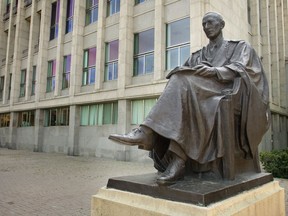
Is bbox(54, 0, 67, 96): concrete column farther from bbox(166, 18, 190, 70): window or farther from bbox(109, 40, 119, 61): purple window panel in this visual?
bbox(166, 18, 190, 70): window

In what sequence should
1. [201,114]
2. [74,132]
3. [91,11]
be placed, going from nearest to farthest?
[201,114]
[74,132]
[91,11]

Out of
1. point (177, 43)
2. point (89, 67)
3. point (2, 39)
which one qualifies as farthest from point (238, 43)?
point (2, 39)

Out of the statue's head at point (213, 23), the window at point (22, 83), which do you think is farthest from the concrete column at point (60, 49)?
the statue's head at point (213, 23)

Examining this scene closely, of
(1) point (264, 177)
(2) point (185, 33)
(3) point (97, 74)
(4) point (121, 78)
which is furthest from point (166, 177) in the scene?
(3) point (97, 74)

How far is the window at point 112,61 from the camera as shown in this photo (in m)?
17.0

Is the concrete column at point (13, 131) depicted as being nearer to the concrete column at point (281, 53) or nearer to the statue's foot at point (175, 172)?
the concrete column at point (281, 53)

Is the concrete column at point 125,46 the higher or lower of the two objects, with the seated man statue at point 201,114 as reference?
higher

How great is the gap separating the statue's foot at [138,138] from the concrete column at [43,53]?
20.7m

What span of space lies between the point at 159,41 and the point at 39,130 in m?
13.1

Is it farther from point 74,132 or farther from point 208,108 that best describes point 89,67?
point 208,108

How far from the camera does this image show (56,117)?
2111 cm

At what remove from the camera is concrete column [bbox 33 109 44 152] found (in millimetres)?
22000

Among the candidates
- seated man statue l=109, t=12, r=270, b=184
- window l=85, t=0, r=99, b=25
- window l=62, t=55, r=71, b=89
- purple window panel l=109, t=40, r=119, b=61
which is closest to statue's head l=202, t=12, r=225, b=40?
seated man statue l=109, t=12, r=270, b=184

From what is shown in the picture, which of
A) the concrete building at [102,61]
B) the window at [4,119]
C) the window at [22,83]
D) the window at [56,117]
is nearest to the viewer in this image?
the concrete building at [102,61]
